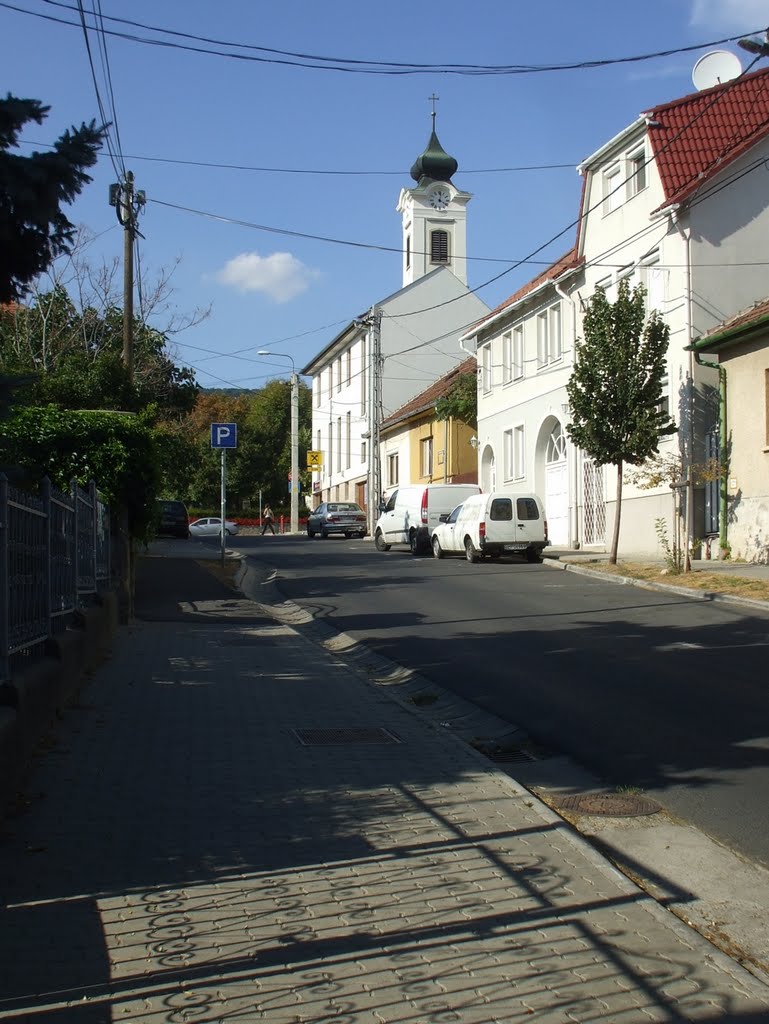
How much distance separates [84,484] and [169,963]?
11521 millimetres

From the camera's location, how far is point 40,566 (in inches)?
332

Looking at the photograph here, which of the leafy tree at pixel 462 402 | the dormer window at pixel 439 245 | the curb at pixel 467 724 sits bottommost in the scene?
the curb at pixel 467 724

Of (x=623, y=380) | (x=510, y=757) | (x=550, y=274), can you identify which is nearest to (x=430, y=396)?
(x=550, y=274)

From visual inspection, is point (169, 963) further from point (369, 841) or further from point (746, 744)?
point (746, 744)

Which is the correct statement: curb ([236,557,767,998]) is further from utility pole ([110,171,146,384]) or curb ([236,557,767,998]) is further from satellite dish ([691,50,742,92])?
satellite dish ([691,50,742,92])

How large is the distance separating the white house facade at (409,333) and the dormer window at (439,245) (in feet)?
0.17

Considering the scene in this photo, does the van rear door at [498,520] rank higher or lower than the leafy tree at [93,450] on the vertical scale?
lower

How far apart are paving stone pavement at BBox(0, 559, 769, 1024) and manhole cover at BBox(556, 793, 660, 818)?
0.35 meters

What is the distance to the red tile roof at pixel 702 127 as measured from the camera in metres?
26.0

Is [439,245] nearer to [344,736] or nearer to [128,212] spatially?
[128,212]

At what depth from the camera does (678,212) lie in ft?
83.7

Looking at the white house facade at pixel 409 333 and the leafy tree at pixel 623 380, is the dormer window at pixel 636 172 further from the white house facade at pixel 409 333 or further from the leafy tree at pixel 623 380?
the white house facade at pixel 409 333

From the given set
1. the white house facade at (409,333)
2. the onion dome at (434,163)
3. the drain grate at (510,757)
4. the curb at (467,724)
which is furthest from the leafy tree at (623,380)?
the onion dome at (434,163)

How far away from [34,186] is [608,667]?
24.6ft
